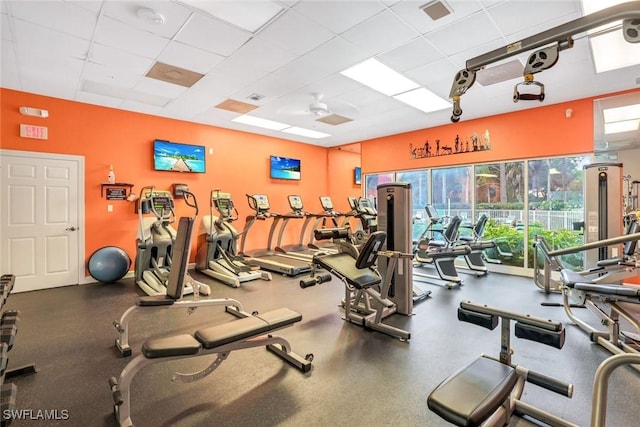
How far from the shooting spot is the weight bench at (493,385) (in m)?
1.29

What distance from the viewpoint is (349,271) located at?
3.31 metres

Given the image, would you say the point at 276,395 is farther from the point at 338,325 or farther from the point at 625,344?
the point at 625,344

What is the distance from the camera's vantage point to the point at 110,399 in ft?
7.17

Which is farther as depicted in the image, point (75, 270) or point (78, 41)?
point (75, 270)

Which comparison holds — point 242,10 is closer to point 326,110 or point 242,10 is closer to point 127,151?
point 326,110

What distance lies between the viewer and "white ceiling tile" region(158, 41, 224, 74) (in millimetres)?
3695

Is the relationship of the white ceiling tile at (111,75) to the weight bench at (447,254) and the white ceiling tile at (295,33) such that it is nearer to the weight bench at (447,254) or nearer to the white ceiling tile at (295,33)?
the white ceiling tile at (295,33)

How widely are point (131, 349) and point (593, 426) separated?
3365mm

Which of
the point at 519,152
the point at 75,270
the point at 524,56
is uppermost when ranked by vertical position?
the point at 524,56

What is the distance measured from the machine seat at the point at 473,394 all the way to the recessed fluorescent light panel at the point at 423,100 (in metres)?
4.50

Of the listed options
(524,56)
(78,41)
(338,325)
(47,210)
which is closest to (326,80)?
(524,56)

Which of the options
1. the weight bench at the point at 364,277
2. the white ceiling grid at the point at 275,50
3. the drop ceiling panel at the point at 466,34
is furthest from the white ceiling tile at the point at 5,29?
the drop ceiling panel at the point at 466,34

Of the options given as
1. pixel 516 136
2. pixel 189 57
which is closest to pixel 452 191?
pixel 516 136

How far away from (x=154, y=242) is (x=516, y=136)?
696cm
